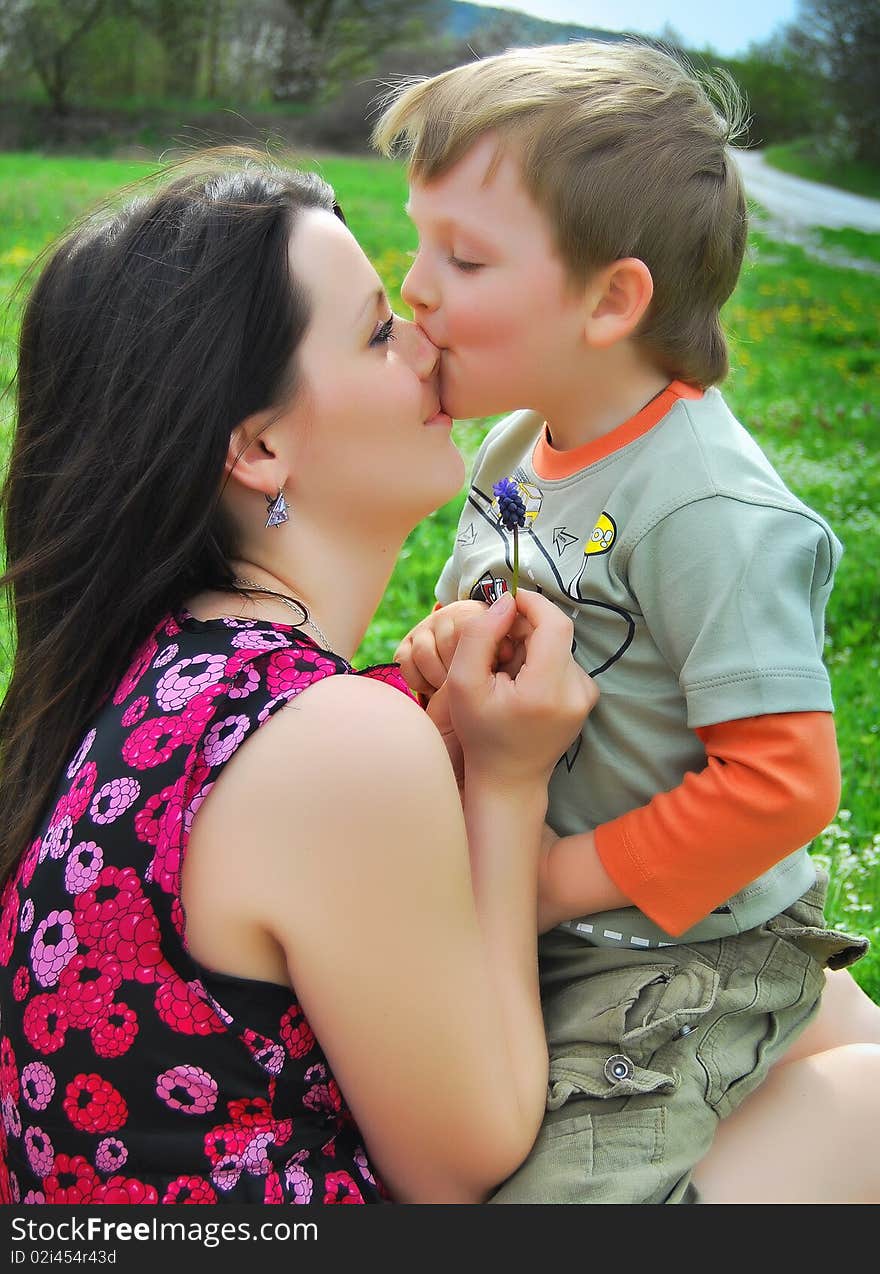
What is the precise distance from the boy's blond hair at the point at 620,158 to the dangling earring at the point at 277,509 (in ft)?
2.02

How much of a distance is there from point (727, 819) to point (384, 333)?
3.07 feet

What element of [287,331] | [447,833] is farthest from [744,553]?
[287,331]

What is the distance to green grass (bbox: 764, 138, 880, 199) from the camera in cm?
1883

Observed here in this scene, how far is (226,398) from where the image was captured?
197cm

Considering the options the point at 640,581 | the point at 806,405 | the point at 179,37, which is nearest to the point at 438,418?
the point at 640,581

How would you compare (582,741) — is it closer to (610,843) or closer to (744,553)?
(610,843)

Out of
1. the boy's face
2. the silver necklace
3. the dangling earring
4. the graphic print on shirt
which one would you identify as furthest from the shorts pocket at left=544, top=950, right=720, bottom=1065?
the boy's face

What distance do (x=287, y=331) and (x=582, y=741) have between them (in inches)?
31.8

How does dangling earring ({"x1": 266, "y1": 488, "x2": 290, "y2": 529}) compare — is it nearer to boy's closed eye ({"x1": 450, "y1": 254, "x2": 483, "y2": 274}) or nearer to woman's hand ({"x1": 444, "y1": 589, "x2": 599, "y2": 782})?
woman's hand ({"x1": 444, "y1": 589, "x2": 599, "y2": 782})

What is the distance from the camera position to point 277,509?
2.10 m

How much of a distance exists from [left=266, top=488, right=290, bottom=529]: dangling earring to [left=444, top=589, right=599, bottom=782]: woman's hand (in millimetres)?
336

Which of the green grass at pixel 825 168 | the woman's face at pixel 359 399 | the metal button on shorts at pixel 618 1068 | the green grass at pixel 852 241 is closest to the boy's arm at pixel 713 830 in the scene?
the metal button on shorts at pixel 618 1068

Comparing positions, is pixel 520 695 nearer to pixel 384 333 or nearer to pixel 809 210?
pixel 384 333

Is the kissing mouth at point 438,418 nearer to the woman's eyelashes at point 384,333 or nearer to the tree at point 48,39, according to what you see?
the woman's eyelashes at point 384,333
